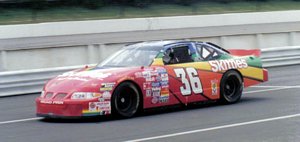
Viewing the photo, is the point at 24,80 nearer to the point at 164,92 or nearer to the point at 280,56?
the point at 164,92

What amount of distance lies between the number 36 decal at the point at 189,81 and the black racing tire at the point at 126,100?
1.10 meters

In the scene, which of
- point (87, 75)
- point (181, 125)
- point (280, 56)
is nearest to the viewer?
point (181, 125)

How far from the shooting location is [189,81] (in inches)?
515

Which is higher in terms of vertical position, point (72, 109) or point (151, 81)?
point (151, 81)

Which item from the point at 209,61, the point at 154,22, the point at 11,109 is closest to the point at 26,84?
the point at 11,109

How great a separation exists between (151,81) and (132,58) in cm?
79

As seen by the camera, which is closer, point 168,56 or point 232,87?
point 168,56

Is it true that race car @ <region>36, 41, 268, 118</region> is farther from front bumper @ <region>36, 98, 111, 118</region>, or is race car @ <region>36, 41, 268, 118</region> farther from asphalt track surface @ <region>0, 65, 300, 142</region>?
asphalt track surface @ <region>0, 65, 300, 142</region>

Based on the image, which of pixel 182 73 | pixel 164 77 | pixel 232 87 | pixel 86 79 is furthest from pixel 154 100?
pixel 232 87

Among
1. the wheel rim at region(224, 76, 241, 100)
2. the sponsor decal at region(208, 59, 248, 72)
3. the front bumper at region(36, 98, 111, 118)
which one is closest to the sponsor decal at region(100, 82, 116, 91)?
the front bumper at region(36, 98, 111, 118)

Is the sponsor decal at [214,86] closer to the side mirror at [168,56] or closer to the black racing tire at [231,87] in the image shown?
the black racing tire at [231,87]

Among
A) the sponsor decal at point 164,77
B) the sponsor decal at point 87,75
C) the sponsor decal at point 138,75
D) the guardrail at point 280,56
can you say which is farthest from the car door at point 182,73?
the guardrail at point 280,56

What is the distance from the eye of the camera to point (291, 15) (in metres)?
34.3

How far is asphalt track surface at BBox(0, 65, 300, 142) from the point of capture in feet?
33.1
